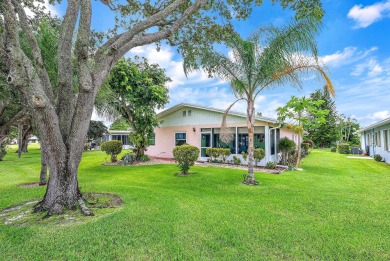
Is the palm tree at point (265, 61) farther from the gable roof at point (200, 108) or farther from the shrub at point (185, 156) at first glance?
the gable roof at point (200, 108)

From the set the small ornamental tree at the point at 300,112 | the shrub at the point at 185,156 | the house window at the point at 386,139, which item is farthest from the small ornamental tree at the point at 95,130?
the house window at the point at 386,139

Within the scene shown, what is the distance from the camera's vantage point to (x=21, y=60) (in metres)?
4.17

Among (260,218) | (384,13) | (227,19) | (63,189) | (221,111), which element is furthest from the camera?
(221,111)

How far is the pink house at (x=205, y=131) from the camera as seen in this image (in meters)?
13.5

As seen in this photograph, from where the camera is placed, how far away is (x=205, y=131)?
1591 centimetres

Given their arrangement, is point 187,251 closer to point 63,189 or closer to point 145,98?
point 63,189

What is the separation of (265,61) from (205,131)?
8.69 metres

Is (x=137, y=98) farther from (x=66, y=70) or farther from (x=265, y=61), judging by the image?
(x=265, y=61)

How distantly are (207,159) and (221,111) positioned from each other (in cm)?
368

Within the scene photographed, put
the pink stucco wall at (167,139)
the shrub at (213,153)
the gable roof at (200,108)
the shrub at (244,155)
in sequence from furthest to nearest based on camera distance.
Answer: the pink stucco wall at (167,139)
the shrub at (213,153)
the shrub at (244,155)
the gable roof at (200,108)

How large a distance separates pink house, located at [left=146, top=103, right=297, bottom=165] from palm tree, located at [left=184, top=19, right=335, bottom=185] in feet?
15.1

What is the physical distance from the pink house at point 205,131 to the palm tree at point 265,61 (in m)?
4.60

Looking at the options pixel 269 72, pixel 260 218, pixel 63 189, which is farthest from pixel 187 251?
pixel 269 72

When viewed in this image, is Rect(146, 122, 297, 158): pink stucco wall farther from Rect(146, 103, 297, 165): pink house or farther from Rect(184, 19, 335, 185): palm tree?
Rect(184, 19, 335, 185): palm tree
